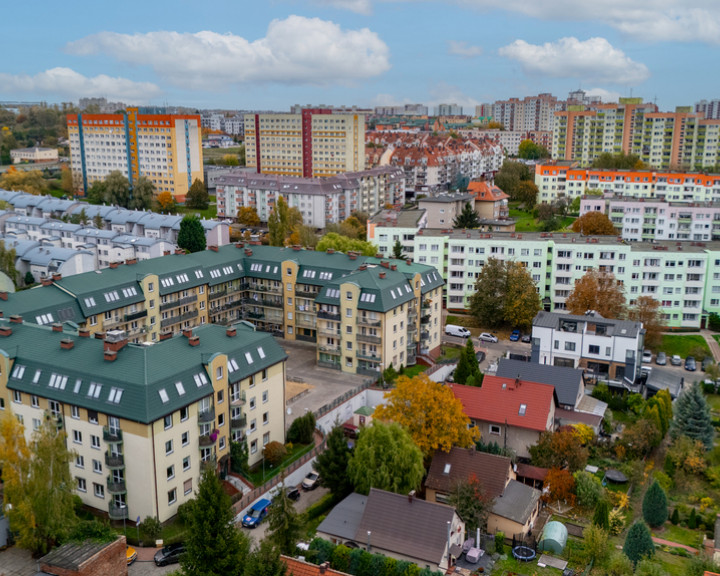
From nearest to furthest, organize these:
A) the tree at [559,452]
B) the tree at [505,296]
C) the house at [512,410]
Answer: the tree at [559,452], the house at [512,410], the tree at [505,296]

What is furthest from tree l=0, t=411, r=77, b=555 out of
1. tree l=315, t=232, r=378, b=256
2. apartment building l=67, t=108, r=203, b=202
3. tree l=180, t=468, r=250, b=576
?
apartment building l=67, t=108, r=203, b=202

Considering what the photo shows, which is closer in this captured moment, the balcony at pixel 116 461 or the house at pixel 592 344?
the balcony at pixel 116 461

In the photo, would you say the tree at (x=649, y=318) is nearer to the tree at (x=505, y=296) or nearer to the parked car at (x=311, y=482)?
the tree at (x=505, y=296)

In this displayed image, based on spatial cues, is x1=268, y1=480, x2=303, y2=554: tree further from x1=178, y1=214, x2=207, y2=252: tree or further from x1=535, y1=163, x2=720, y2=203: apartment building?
x1=535, y1=163, x2=720, y2=203: apartment building

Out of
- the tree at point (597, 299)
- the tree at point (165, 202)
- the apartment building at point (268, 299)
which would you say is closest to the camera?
the apartment building at point (268, 299)

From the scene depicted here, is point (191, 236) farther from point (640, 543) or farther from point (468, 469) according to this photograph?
point (640, 543)

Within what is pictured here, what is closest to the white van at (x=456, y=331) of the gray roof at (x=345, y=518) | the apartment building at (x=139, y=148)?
the gray roof at (x=345, y=518)

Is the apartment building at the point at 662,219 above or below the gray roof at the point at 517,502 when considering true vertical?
above

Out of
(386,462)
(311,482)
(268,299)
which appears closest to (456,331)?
(268,299)

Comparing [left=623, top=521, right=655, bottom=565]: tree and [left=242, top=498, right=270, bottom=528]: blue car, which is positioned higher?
[left=623, top=521, right=655, bottom=565]: tree
